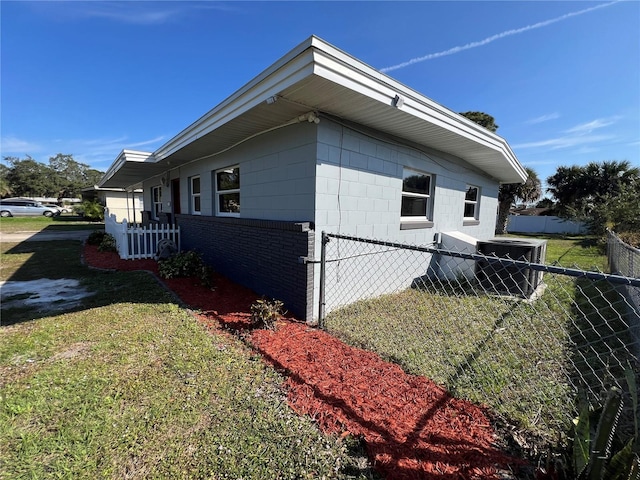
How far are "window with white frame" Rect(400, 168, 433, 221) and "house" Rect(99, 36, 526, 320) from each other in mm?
23

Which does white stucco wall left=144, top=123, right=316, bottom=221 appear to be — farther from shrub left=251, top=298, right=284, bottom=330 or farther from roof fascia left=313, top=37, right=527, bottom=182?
shrub left=251, top=298, right=284, bottom=330

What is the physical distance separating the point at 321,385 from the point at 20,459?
2.11 metres

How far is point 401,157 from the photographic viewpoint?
5504 mm

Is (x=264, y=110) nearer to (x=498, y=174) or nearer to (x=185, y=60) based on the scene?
(x=185, y=60)

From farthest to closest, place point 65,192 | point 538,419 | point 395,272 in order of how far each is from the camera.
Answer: point 65,192, point 395,272, point 538,419

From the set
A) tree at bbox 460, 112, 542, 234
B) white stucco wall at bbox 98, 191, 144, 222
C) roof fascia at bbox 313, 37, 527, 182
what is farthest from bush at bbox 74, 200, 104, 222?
tree at bbox 460, 112, 542, 234

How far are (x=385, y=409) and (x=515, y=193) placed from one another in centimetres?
2222

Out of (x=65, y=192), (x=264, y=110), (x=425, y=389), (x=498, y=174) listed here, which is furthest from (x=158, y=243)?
(x=65, y=192)

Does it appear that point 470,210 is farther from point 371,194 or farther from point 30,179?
point 30,179

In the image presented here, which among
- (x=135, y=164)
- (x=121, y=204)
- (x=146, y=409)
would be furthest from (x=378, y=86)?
(x=121, y=204)

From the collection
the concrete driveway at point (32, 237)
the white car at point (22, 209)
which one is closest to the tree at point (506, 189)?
the concrete driveway at point (32, 237)

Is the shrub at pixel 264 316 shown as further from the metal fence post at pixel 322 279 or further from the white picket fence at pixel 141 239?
the white picket fence at pixel 141 239

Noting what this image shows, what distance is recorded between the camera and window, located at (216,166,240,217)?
6340 millimetres

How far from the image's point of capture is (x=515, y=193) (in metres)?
19.7
